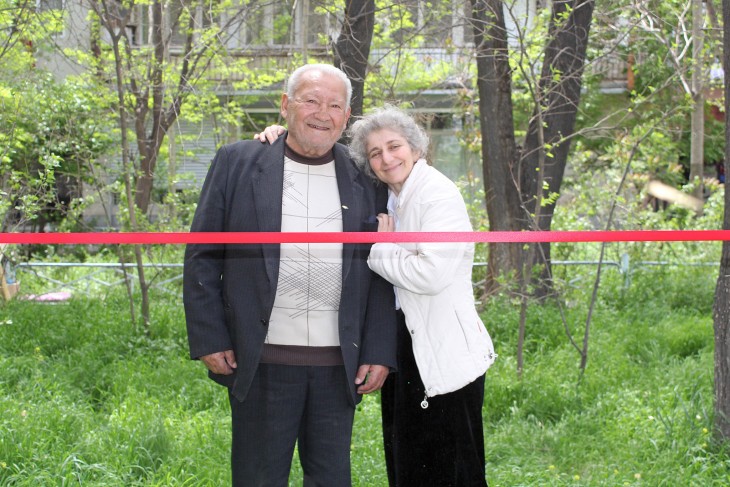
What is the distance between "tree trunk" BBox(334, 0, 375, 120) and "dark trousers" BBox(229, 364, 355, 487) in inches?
152

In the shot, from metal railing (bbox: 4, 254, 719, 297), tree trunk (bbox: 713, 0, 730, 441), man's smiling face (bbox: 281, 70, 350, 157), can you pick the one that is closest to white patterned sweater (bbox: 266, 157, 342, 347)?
man's smiling face (bbox: 281, 70, 350, 157)

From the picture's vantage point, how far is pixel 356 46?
6.85m

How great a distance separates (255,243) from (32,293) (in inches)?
261

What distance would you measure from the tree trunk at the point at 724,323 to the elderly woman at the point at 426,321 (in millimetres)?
1866

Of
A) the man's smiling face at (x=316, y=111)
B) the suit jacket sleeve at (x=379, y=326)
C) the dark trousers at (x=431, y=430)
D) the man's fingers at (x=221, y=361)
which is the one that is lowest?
the dark trousers at (x=431, y=430)

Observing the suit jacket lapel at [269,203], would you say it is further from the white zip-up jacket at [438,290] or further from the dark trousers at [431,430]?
the dark trousers at [431,430]

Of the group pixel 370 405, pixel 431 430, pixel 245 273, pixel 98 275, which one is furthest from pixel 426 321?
pixel 98 275

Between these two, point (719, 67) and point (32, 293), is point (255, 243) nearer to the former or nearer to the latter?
Answer: point (32, 293)

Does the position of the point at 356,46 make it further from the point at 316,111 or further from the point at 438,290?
the point at 438,290

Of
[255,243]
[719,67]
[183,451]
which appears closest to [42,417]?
[183,451]

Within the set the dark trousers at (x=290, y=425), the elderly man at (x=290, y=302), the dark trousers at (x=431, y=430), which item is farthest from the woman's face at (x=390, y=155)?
the dark trousers at (x=290, y=425)

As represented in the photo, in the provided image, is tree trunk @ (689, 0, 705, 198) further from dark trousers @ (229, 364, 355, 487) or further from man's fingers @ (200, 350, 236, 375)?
man's fingers @ (200, 350, 236, 375)

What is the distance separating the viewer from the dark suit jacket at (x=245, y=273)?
3.04 m

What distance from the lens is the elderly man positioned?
3059 mm
